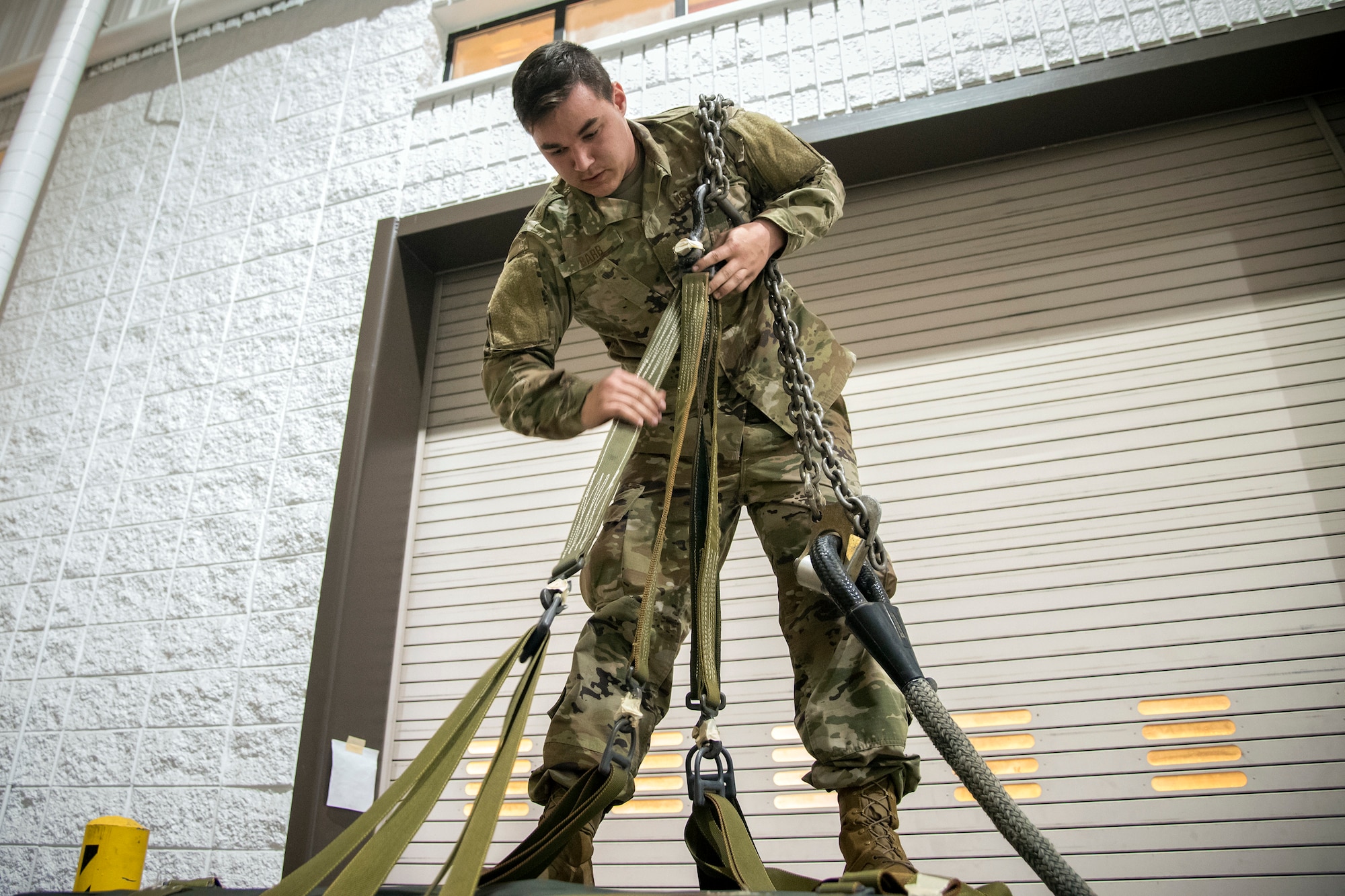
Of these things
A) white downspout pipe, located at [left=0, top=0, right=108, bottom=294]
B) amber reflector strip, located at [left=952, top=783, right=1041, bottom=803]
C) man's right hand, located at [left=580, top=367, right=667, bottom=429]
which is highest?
white downspout pipe, located at [left=0, top=0, right=108, bottom=294]

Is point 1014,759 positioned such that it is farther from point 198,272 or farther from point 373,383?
point 198,272

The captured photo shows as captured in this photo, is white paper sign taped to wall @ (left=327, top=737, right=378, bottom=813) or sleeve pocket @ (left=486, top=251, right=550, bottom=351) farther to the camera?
white paper sign taped to wall @ (left=327, top=737, right=378, bottom=813)

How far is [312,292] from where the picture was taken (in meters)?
3.94

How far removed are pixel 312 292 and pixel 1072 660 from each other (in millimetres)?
3457

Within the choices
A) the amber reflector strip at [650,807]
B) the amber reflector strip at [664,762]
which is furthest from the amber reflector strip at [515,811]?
the amber reflector strip at [664,762]

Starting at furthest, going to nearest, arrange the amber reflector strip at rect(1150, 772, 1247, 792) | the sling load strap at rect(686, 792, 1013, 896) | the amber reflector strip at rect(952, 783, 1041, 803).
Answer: the amber reflector strip at rect(952, 783, 1041, 803) → the amber reflector strip at rect(1150, 772, 1247, 792) → the sling load strap at rect(686, 792, 1013, 896)

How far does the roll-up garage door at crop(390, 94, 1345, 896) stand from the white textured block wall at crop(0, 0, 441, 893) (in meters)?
0.60

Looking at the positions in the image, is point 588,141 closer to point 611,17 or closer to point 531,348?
point 531,348

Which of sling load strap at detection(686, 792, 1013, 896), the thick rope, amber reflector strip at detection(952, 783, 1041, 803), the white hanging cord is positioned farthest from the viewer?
the white hanging cord

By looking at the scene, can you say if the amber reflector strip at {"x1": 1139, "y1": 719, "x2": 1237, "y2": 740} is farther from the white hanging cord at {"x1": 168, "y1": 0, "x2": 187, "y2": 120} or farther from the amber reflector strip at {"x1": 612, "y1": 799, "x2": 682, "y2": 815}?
the white hanging cord at {"x1": 168, "y1": 0, "x2": 187, "y2": 120}

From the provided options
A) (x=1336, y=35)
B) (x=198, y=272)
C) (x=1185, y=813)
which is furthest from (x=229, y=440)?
(x=1336, y=35)

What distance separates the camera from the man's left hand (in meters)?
1.78

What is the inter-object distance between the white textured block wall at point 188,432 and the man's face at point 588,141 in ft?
6.92

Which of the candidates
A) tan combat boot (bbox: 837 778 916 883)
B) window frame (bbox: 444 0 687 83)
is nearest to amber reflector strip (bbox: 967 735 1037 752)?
tan combat boot (bbox: 837 778 916 883)
